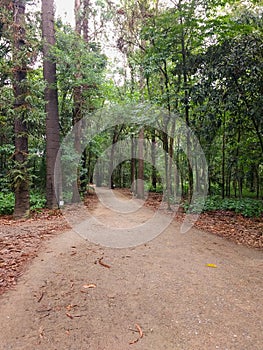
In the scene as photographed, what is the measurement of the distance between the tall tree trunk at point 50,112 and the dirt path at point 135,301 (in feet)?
13.3

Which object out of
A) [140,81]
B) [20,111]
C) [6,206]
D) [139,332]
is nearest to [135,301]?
[139,332]

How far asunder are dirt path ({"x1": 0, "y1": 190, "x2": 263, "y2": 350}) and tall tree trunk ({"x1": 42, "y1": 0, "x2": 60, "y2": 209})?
4060mm

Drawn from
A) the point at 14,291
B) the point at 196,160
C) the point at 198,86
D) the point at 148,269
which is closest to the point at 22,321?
the point at 14,291

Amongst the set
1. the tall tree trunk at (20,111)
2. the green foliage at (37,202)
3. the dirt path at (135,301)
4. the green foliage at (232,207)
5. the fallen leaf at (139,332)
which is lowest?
the fallen leaf at (139,332)

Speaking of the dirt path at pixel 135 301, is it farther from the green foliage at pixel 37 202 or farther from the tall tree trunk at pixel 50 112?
the tall tree trunk at pixel 50 112

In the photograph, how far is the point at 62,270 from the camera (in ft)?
11.4

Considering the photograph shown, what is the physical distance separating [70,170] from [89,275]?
7.04m

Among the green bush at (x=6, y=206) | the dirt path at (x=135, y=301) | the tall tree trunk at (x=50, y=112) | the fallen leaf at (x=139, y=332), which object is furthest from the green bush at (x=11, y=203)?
the fallen leaf at (x=139, y=332)

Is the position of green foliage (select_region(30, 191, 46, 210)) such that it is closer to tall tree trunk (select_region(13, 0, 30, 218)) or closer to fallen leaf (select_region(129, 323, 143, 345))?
tall tree trunk (select_region(13, 0, 30, 218))

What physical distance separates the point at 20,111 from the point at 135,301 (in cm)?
579

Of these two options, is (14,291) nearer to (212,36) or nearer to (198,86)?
(198,86)

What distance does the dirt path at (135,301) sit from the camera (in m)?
2.12

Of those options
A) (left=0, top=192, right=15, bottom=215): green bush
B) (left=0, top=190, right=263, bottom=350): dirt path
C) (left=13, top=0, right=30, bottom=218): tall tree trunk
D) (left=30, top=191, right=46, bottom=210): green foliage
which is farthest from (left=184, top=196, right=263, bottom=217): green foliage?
(left=0, top=192, right=15, bottom=215): green bush

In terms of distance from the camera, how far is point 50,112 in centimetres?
823
